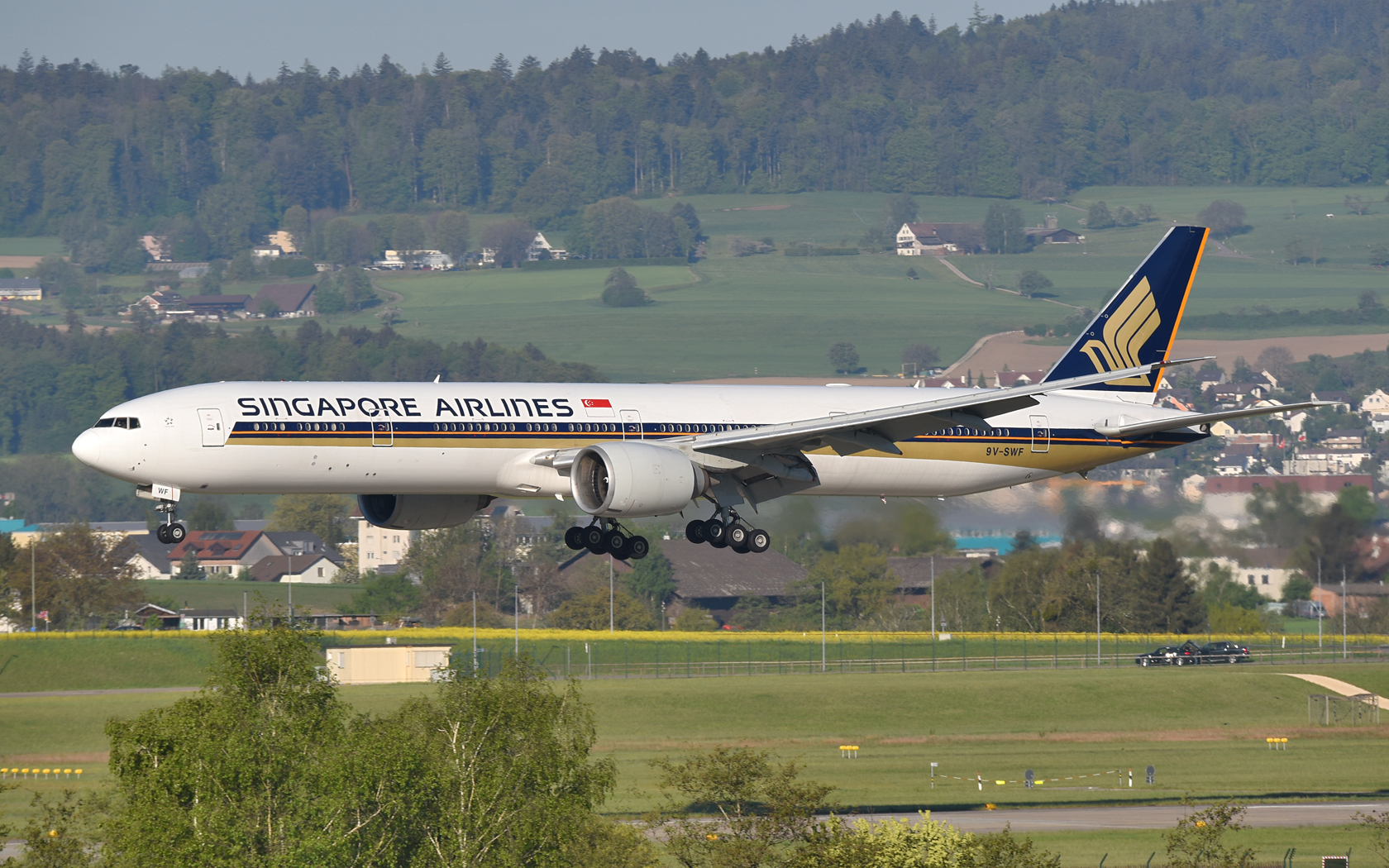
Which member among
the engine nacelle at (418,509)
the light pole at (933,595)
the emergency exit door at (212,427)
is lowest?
the light pole at (933,595)

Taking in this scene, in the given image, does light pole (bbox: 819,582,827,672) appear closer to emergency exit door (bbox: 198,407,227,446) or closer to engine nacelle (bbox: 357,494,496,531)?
engine nacelle (bbox: 357,494,496,531)

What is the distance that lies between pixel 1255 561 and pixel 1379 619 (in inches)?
751

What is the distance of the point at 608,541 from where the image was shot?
188 feet

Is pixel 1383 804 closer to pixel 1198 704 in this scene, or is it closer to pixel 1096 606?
pixel 1198 704

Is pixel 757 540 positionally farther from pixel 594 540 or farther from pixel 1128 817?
pixel 1128 817

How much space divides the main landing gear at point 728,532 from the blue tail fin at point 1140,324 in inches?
611

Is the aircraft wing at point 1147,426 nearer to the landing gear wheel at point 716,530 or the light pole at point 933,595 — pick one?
the landing gear wheel at point 716,530

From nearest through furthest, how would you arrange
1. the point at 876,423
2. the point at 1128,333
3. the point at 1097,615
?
the point at 876,423, the point at 1128,333, the point at 1097,615

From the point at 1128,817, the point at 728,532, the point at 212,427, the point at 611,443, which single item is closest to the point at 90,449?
the point at 212,427

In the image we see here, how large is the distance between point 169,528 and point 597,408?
44.2 feet

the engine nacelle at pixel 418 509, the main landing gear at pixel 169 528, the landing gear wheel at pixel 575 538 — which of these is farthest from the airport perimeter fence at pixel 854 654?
the main landing gear at pixel 169 528

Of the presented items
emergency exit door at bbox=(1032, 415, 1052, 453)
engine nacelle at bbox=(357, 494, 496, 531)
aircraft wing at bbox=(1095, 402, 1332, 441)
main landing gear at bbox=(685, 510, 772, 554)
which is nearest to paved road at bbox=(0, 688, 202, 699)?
engine nacelle at bbox=(357, 494, 496, 531)

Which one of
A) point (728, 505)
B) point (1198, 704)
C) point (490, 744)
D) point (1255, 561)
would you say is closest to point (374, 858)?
point (490, 744)

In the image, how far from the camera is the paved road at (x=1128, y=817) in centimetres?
8169
